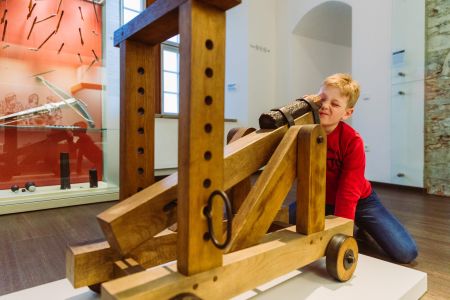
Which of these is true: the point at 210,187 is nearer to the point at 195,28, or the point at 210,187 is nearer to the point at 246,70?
the point at 195,28

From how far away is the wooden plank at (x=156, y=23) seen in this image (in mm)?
555

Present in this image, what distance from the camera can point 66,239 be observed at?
4.70ft

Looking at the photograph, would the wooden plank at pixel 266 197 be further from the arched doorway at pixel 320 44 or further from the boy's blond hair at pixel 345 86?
the arched doorway at pixel 320 44

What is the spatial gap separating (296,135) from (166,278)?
49 cm

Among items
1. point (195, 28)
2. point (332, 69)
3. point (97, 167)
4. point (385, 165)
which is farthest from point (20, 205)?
point (332, 69)

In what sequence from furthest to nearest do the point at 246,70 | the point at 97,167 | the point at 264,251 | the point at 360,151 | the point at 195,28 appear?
1. the point at 246,70
2. the point at 97,167
3. the point at 360,151
4. the point at 264,251
5. the point at 195,28

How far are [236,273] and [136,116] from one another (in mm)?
456

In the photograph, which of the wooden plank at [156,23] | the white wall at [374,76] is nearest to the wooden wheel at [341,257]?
the wooden plank at [156,23]

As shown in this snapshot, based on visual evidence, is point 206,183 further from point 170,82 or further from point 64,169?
point 170,82

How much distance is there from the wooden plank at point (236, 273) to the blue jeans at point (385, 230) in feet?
1.37

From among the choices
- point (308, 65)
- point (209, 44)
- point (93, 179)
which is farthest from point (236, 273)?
point (308, 65)

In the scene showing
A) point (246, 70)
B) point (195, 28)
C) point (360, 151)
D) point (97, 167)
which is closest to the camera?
point (195, 28)

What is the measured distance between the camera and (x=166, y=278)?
21.6 inches

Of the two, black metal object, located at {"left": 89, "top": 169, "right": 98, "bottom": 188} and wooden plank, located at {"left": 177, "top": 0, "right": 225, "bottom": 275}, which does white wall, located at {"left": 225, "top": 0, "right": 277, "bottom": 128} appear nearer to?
black metal object, located at {"left": 89, "top": 169, "right": 98, "bottom": 188}
